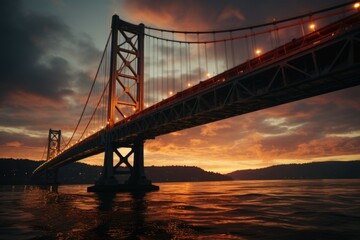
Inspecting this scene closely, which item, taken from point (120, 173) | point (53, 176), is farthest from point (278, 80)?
point (53, 176)

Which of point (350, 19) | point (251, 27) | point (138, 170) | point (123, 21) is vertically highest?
point (123, 21)

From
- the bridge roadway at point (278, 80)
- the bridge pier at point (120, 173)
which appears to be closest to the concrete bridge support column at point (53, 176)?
the bridge pier at point (120, 173)

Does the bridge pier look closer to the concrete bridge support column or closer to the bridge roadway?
the bridge roadway

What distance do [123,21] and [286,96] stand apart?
4303 cm

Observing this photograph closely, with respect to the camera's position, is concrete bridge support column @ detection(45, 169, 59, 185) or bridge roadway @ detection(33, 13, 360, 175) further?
concrete bridge support column @ detection(45, 169, 59, 185)

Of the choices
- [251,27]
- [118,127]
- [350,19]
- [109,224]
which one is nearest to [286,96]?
[350,19]

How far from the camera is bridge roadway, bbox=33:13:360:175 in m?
19.6

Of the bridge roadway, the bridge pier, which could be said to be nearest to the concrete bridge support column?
the bridge pier

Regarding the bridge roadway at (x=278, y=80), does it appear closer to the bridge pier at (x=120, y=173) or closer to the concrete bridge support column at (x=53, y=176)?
the bridge pier at (x=120, y=173)

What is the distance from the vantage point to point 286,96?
2614 cm

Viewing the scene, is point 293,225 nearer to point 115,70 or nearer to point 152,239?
point 152,239

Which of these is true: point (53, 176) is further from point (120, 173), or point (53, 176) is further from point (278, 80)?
point (278, 80)

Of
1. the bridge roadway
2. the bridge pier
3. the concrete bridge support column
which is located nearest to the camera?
the bridge roadway

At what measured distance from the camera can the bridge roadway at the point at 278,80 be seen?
19.6 metres
